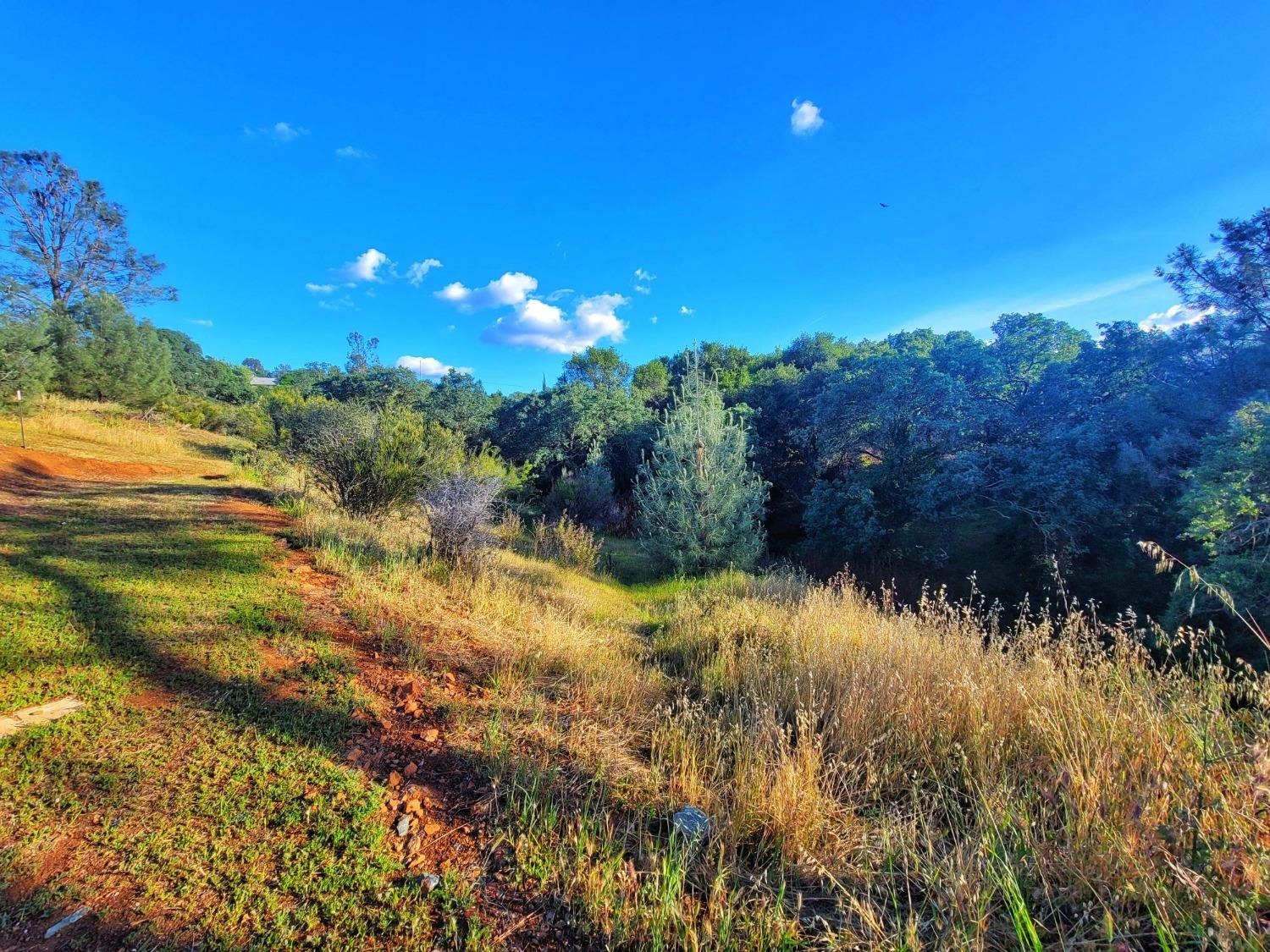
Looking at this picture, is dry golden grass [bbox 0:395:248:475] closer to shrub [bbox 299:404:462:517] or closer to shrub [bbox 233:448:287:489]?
shrub [bbox 233:448:287:489]

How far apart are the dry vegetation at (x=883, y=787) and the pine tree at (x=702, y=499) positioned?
17.2 ft

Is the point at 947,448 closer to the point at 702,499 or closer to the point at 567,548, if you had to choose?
the point at 702,499

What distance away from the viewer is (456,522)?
5.89 meters

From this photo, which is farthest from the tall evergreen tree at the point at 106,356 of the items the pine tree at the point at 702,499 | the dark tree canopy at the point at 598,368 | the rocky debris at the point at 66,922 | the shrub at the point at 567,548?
the rocky debris at the point at 66,922

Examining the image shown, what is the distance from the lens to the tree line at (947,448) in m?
7.95

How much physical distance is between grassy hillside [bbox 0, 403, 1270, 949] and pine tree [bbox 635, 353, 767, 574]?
Answer: 5.24 m

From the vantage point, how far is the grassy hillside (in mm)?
1570

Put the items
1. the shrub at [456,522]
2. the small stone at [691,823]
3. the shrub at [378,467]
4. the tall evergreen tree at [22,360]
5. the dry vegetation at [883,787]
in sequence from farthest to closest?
the tall evergreen tree at [22,360] → the shrub at [378,467] → the shrub at [456,522] → the small stone at [691,823] → the dry vegetation at [883,787]

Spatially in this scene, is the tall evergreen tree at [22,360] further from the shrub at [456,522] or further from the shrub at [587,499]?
the shrub at [456,522]

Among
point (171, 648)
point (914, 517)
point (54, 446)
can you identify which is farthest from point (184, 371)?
point (914, 517)

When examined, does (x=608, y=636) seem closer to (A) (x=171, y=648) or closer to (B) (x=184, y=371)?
(A) (x=171, y=648)

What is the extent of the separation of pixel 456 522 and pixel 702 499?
531 cm

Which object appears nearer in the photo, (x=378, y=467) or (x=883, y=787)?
(x=883, y=787)

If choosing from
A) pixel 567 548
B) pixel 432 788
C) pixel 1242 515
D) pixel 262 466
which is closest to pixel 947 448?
pixel 1242 515
